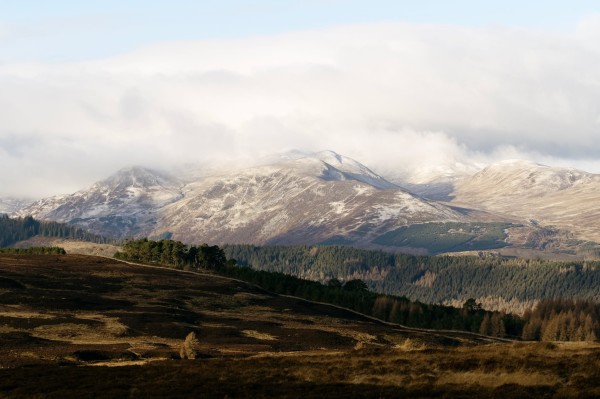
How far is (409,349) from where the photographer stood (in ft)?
264

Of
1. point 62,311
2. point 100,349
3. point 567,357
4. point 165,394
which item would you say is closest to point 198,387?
point 165,394

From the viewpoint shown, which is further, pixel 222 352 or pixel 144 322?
pixel 144 322

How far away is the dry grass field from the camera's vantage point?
5488 cm

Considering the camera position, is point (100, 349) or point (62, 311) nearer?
point (100, 349)

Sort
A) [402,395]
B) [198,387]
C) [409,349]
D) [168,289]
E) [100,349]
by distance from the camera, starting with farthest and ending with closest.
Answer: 1. [168,289]
2. [100,349]
3. [409,349]
4. [198,387]
5. [402,395]

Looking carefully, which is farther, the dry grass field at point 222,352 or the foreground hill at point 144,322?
the foreground hill at point 144,322

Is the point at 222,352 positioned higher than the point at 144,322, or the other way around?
the point at 222,352

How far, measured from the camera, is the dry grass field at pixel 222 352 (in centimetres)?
5488

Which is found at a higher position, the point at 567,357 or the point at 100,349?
the point at 567,357

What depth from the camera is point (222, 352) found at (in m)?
100

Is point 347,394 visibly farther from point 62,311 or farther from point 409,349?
point 62,311

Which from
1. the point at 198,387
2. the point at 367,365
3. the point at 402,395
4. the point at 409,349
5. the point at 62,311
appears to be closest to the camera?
the point at 402,395

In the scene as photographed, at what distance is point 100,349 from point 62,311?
160ft

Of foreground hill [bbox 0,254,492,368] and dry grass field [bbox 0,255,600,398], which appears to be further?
foreground hill [bbox 0,254,492,368]
